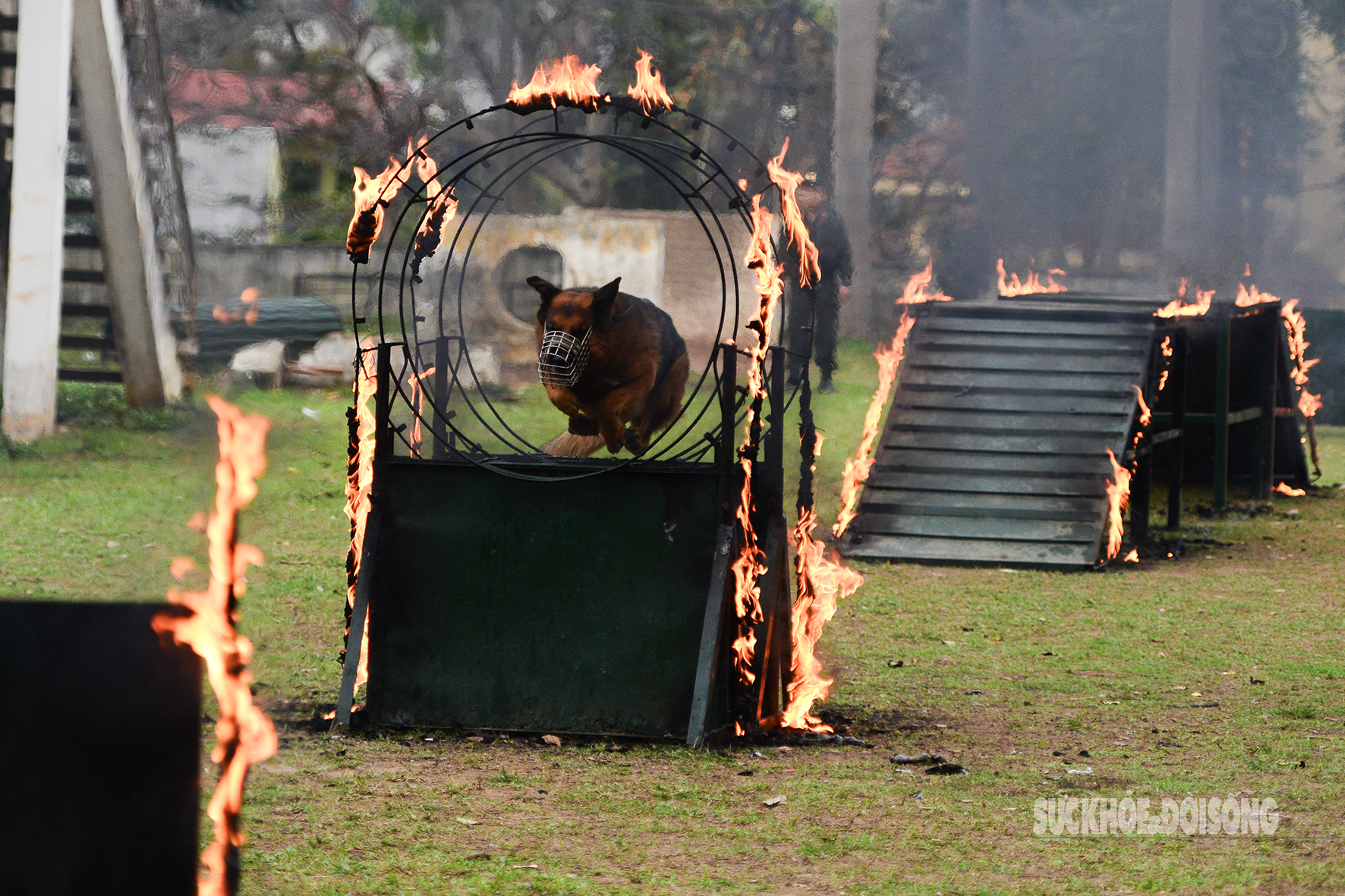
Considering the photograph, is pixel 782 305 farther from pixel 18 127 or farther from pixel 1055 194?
pixel 1055 194

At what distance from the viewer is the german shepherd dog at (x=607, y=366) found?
589 centimetres

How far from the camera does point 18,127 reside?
1302 centimetres

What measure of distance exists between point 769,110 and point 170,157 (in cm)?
1439

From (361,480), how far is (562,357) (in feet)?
3.41

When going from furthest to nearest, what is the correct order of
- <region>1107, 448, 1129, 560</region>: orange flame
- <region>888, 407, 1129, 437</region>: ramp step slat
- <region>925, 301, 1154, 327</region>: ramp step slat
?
1. <region>925, 301, 1154, 327</region>: ramp step slat
2. <region>888, 407, 1129, 437</region>: ramp step slat
3. <region>1107, 448, 1129, 560</region>: orange flame

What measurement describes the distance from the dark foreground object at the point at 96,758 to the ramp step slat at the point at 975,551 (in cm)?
865

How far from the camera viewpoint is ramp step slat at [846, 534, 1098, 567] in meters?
10.2

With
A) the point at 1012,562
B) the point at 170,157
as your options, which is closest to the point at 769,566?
the point at 1012,562

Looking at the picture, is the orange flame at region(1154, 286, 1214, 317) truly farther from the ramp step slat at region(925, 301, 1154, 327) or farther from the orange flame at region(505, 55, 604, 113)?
the orange flame at region(505, 55, 604, 113)

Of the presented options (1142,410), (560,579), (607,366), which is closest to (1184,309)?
(1142,410)

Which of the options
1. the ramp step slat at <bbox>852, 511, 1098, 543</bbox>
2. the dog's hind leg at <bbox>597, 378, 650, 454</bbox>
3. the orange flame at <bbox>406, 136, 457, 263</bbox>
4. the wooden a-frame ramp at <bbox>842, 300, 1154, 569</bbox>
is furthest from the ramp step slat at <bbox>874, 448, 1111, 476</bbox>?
the orange flame at <bbox>406, 136, 457, 263</bbox>

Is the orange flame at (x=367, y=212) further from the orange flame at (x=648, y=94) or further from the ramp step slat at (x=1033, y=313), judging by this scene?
the ramp step slat at (x=1033, y=313)

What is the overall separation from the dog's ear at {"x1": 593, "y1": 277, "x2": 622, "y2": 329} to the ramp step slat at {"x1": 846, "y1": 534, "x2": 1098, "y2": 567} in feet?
16.1

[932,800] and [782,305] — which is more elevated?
[782,305]
